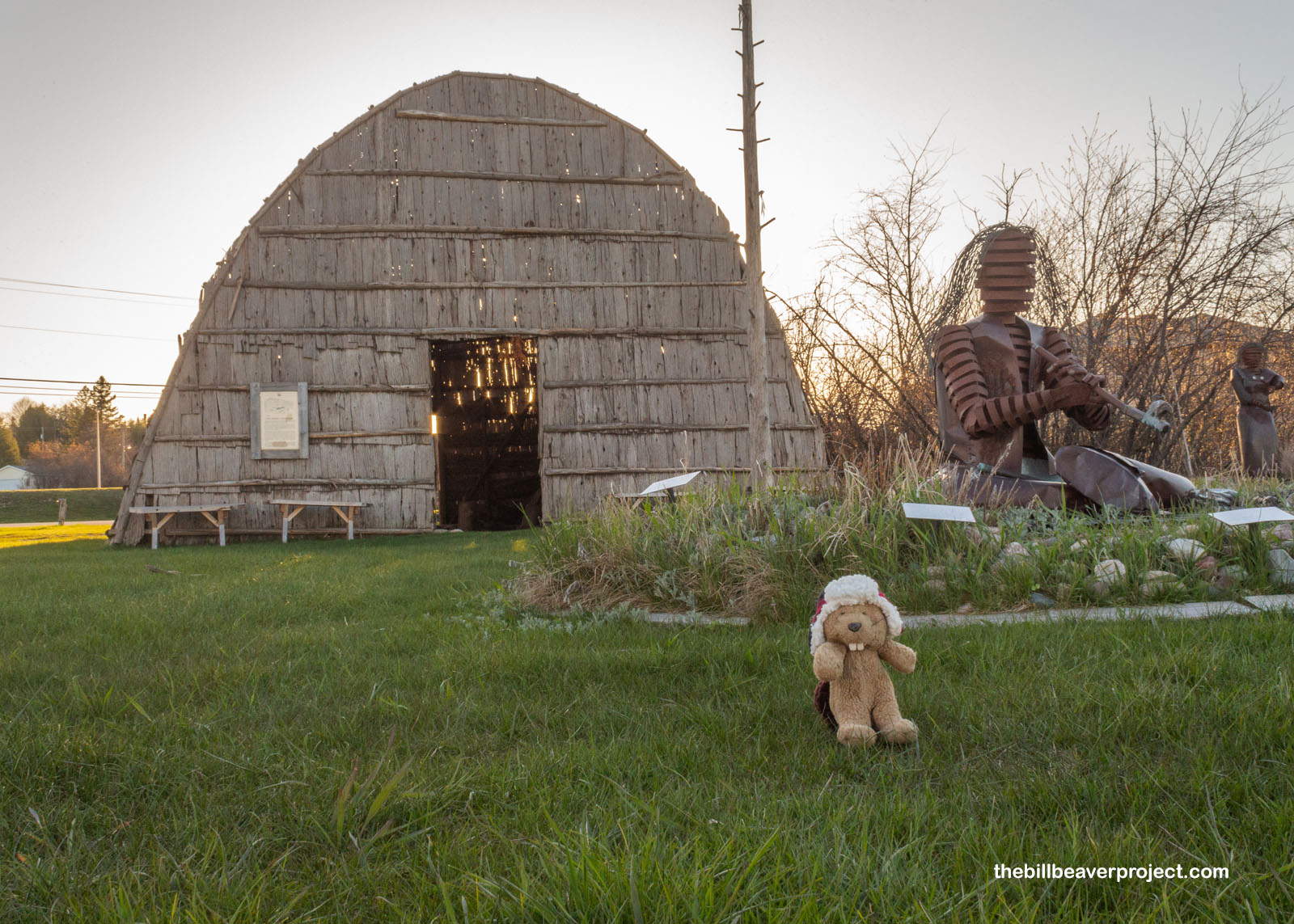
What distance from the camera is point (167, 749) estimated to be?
85.7 inches

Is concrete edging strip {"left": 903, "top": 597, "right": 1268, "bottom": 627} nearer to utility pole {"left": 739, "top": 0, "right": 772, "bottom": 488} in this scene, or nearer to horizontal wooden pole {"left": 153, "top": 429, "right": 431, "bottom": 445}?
utility pole {"left": 739, "top": 0, "right": 772, "bottom": 488}

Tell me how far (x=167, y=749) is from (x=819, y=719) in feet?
5.81

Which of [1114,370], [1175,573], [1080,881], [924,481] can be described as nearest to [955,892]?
[1080,881]

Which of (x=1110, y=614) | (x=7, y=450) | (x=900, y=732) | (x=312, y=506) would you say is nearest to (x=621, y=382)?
(x=312, y=506)

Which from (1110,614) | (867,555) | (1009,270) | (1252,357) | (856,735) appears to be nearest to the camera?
(856,735)

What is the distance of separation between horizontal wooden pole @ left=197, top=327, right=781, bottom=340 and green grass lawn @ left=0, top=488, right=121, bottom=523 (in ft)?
63.0

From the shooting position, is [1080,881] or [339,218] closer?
[1080,881]

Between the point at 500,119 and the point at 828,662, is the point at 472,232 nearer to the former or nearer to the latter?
the point at 500,119

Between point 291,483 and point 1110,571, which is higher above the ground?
point 291,483

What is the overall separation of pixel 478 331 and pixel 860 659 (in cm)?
1054

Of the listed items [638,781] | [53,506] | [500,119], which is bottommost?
[53,506]

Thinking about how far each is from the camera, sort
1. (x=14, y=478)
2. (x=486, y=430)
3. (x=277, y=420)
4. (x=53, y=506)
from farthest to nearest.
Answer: (x=14, y=478)
(x=53, y=506)
(x=486, y=430)
(x=277, y=420)

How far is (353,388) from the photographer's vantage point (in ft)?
38.7

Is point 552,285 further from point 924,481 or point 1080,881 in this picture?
point 1080,881
